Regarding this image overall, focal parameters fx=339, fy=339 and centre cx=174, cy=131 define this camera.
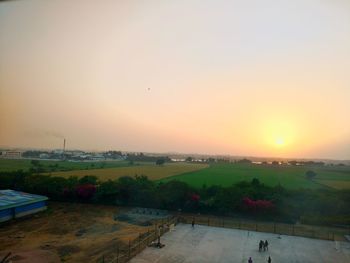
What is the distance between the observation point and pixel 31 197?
10422 millimetres

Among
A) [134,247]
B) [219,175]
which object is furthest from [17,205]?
[219,175]

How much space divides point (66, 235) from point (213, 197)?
5.08 metres

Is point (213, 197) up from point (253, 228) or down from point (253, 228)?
up

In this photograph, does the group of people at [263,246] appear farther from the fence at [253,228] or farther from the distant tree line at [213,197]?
the distant tree line at [213,197]

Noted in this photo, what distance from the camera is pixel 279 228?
9336mm

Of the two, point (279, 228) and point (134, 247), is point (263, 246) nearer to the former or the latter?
point (279, 228)

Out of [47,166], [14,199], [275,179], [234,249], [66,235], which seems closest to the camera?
[234,249]

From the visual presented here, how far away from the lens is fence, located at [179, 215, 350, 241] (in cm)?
873

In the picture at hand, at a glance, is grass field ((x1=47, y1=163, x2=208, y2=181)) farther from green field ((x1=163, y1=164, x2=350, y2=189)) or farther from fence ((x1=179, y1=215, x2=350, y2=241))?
fence ((x1=179, y1=215, x2=350, y2=241))

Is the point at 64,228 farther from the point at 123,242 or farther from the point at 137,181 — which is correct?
the point at 137,181

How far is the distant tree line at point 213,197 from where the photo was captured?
10227mm

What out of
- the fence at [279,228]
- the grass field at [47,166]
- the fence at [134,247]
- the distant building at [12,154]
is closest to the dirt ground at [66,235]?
the fence at [134,247]

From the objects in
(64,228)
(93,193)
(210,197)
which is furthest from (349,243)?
(93,193)

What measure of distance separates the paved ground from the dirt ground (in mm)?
1034
